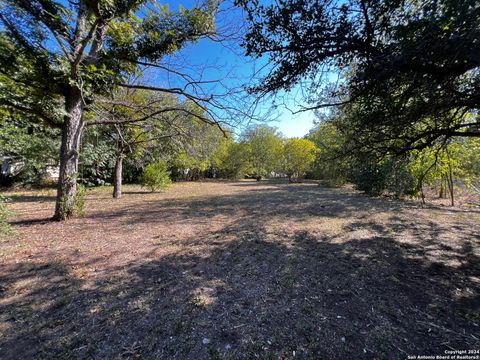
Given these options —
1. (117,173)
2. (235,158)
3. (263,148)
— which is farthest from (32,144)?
(263,148)

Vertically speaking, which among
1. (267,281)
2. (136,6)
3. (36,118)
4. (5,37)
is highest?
(136,6)

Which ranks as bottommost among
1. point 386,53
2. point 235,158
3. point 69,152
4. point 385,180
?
point 385,180

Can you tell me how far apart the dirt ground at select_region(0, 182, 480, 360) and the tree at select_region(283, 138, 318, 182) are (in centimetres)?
1798

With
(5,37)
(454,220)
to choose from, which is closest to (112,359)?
(5,37)

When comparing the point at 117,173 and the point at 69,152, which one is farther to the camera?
the point at 117,173

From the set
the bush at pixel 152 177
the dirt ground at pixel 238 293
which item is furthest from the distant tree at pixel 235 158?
the dirt ground at pixel 238 293

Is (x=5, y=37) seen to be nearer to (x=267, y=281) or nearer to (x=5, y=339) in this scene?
(x=5, y=339)

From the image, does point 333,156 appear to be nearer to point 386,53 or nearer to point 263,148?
point 386,53

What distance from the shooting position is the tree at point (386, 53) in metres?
1.50

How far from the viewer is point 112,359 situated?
1394 mm

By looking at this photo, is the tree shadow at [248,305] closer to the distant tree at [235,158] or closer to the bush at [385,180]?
the bush at [385,180]

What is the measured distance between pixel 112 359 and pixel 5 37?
5907 millimetres

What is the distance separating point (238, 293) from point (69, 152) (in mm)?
5469

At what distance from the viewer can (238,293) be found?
86.8 inches
